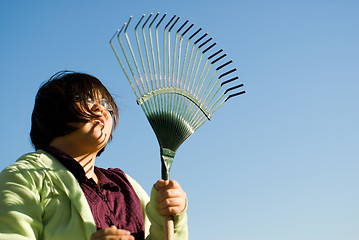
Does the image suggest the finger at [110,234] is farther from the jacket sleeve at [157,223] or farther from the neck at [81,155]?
the neck at [81,155]

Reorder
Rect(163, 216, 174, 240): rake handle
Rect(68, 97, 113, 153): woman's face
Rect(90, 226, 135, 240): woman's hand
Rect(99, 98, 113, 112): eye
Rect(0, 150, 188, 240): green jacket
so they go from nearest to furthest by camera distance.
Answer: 1. Rect(90, 226, 135, 240): woman's hand
2. Rect(0, 150, 188, 240): green jacket
3. Rect(163, 216, 174, 240): rake handle
4. Rect(68, 97, 113, 153): woman's face
5. Rect(99, 98, 113, 112): eye

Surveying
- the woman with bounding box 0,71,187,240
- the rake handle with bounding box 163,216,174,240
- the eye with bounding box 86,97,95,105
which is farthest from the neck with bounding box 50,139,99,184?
the rake handle with bounding box 163,216,174,240

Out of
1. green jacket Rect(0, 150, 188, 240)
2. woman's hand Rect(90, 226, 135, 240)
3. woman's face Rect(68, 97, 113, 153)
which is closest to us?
woman's hand Rect(90, 226, 135, 240)

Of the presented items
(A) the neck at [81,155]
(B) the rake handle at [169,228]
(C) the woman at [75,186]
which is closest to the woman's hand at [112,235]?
(C) the woman at [75,186]

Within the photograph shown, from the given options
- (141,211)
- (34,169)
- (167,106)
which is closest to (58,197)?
(34,169)

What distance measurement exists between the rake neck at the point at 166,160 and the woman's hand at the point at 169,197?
7 cm

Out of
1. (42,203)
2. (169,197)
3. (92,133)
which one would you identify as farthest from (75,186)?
(169,197)

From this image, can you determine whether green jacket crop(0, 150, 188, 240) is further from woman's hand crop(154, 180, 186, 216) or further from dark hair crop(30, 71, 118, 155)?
dark hair crop(30, 71, 118, 155)

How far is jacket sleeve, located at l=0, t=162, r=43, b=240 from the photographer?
191cm

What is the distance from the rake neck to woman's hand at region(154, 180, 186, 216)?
2.8 inches

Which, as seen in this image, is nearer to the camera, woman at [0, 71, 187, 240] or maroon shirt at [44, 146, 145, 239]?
woman at [0, 71, 187, 240]

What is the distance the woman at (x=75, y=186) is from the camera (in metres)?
1.99

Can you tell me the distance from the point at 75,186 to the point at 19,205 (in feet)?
0.86

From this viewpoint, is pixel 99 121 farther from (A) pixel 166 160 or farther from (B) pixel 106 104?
(A) pixel 166 160
